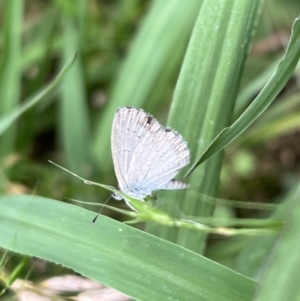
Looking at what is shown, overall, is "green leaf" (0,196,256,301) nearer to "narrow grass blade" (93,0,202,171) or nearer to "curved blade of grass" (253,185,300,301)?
"curved blade of grass" (253,185,300,301)

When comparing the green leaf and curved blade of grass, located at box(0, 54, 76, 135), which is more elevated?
curved blade of grass, located at box(0, 54, 76, 135)

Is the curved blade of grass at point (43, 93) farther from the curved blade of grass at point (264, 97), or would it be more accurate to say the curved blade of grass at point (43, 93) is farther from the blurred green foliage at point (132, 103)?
the curved blade of grass at point (264, 97)

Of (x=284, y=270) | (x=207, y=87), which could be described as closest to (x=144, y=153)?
(x=207, y=87)

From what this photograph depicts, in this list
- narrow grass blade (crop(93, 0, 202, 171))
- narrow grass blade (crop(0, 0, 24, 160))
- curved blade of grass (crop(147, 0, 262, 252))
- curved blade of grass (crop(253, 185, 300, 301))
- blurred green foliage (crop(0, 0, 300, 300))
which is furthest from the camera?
narrow grass blade (crop(93, 0, 202, 171))

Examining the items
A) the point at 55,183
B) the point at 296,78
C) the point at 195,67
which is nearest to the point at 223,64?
the point at 195,67

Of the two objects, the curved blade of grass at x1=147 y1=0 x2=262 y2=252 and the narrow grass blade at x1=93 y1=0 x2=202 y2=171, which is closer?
the curved blade of grass at x1=147 y1=0 x2=262 y2=252

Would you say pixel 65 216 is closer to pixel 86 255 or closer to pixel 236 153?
pixel 86 255

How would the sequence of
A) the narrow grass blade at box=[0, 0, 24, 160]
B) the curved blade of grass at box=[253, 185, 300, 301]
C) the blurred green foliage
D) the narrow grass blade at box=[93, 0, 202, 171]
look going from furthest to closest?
1. the narrow grass blade at box=[93, 0, 202, 171]
2. the narrow grass blade at box=[0, 0, 24, 160]
3. the blurred green foliage
4. the curved blade of grass at box=[253, 185, 300, 301]

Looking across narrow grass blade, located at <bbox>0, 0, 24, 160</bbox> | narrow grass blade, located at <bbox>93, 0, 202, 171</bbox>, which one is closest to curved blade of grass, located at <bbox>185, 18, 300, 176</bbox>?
narrow grass blade, located at <bbox>93, 0, 202, 171</bbox>

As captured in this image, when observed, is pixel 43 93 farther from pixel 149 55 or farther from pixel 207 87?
pixel 149 55
